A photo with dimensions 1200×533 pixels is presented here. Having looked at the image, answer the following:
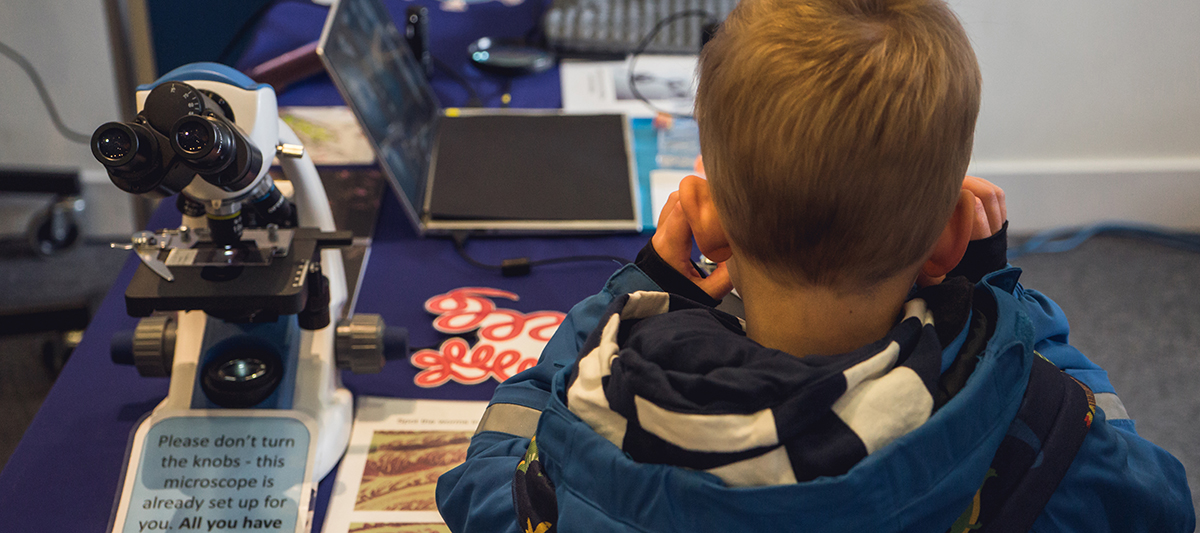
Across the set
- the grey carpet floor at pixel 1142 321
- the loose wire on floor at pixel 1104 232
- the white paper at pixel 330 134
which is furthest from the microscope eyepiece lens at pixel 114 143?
the loose wire on floor at pixel 1104 232

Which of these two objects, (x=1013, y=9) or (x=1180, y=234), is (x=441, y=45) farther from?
(x=1180, y=234)

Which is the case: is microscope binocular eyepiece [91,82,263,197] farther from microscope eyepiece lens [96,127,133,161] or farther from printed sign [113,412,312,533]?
printed sign [113,412,312,533]

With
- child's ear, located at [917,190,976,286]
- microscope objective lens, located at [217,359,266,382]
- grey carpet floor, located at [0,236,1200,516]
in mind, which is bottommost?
grey carpet floor, located at [0,236,1200,516]

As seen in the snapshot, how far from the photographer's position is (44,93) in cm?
206

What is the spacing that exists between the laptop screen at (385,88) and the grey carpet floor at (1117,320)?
1043 millimetres

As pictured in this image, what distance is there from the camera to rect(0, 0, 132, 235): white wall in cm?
198

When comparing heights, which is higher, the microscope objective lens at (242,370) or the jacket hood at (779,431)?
the jacket hood at (779,431)

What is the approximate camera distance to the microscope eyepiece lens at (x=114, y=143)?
0.57m

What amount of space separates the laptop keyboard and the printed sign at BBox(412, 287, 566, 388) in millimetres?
756

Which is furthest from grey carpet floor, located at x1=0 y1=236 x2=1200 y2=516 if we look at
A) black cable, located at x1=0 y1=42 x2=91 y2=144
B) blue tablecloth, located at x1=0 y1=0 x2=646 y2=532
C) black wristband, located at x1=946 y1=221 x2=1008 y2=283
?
black wristband, located at x1=946 y1=221 x2=1008 y2=283

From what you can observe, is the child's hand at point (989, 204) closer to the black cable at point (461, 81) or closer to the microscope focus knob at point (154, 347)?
Answer: the microscope focus knob at point (154, 347)

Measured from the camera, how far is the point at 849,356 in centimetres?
45

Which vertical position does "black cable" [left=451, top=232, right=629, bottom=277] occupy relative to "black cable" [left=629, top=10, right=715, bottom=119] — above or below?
below

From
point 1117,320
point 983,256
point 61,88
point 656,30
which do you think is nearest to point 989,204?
point 983,256
